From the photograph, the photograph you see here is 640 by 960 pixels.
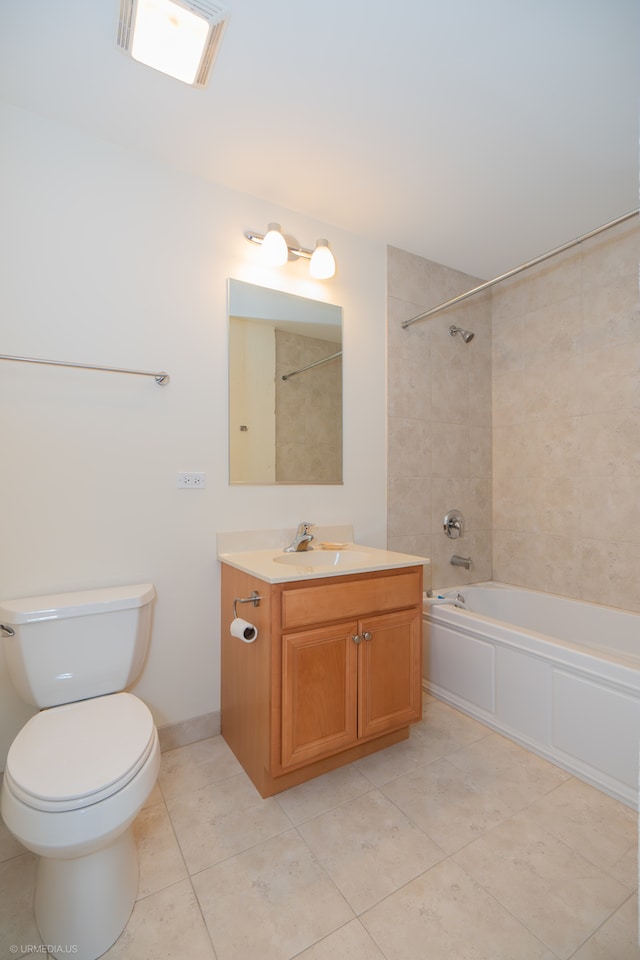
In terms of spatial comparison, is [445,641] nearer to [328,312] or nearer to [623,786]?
[623,786]

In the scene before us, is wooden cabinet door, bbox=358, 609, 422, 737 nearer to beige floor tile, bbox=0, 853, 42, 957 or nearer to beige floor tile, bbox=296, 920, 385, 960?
beige floor tile, bbox=296, 920, 385, 960

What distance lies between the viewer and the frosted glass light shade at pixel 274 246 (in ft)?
6.10

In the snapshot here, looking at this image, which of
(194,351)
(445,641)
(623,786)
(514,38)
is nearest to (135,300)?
(194,351)

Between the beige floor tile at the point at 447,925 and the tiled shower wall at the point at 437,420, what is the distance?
143 centimetres

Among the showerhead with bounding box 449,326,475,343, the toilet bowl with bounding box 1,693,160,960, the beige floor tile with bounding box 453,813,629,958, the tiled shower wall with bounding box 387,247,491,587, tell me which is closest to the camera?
the toilet bowl with bounding box 1,693,160,960

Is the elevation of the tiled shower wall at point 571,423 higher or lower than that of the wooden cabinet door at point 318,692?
higher

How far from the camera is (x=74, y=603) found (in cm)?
138

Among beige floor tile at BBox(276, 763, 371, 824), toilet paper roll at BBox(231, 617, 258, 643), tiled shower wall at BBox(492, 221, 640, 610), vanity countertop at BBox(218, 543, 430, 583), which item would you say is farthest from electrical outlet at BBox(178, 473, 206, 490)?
tiled shower wall at BBox(492, 221, 640, 610)

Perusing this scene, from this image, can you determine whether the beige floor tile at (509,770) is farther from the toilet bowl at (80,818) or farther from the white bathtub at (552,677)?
the toilet bowl at (80,818)

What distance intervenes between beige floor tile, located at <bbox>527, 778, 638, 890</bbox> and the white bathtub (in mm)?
66

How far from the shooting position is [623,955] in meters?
0.98

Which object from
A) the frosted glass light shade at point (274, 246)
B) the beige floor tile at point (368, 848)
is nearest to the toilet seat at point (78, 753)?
the beige floor tile at point (368, 848)

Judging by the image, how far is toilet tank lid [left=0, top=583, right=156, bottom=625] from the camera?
131cm

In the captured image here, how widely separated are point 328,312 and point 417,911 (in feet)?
7.41
